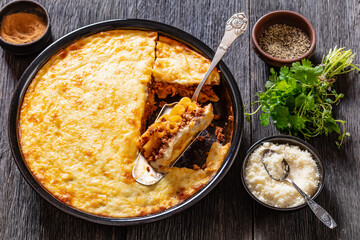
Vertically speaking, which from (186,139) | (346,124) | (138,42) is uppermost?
(138,42)

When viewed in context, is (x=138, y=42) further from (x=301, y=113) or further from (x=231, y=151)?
(x=301, y=113)

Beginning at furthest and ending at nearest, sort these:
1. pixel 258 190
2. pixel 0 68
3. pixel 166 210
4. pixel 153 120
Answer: pixel 0 68, pixel 153 120, pixel 258 190, pixel 166 210

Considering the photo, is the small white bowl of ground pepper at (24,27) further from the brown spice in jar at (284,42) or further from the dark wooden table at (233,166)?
the brown spice in jar at (284,42)

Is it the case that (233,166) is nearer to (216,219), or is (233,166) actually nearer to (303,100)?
(216,219)

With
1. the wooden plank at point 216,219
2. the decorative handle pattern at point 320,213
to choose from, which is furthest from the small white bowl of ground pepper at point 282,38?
the decorative handle pattern at point 320,213

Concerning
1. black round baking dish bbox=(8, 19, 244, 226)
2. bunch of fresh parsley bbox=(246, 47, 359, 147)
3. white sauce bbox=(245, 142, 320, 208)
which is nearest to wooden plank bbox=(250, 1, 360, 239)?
bunch of fresh parsley bbox=(246, 47, 359, 147)

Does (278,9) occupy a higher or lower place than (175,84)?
higher

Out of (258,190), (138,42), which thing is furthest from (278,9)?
(258,190)

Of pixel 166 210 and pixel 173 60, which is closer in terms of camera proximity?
pixel 166 210

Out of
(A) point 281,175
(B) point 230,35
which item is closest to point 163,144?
(A) point 281,175
